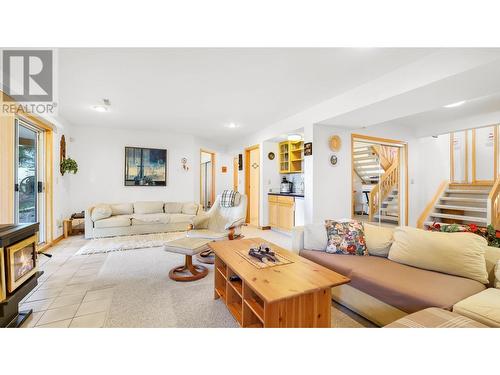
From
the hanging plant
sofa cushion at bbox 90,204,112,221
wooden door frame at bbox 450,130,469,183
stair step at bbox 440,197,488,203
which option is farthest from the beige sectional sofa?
wooden door frame at bbox 450,130,469,183

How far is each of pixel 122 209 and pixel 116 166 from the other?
1161 mm

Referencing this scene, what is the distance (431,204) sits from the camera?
5.14 meters

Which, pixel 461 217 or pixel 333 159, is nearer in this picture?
pixel 333 159

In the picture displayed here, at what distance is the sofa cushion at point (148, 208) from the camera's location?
197 inches

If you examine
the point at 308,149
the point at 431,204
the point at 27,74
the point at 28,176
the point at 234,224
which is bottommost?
the point at 234,224

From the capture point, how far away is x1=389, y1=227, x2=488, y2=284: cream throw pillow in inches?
62.1

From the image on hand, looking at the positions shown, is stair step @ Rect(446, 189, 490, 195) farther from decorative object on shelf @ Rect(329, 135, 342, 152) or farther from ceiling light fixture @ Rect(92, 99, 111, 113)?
ceiling light fixture @ Rect(92, 99, 111, 113)

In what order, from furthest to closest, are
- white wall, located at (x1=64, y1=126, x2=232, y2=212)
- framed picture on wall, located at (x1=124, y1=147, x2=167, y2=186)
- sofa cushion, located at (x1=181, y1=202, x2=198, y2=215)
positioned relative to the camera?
framed picture on wall, located at (x1=124, y1=147, x2=167, y2=186) → sofa cushion, located at (x1=181, y1=202, x2=198, y2=215) → white wall, located at (x1=64, y1=126, x2=232, y2=212)

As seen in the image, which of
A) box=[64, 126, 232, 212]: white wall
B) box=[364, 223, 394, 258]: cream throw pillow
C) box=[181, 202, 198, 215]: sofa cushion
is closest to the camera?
box=[364, 223, 394, 258]: cream throw pillow

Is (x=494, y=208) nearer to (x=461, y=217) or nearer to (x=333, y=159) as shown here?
(x=461, y=217)

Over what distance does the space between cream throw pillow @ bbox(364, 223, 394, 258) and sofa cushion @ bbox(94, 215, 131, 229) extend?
431 cm

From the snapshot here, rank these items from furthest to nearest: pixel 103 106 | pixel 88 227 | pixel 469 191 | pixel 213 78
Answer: pixel 469 191 < pixel 88 227 < pixel 103 106 < pixel 213 78

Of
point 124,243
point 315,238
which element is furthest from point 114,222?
point 315,238
